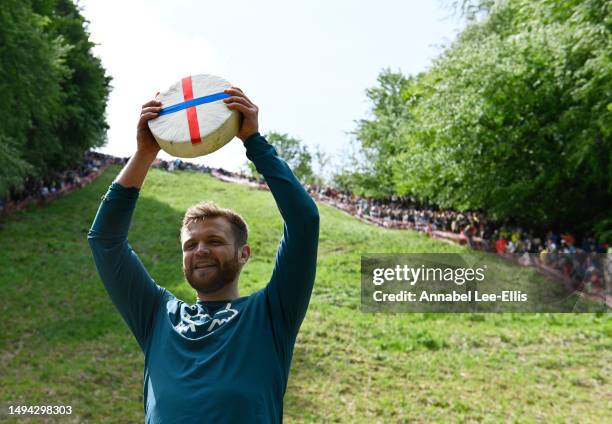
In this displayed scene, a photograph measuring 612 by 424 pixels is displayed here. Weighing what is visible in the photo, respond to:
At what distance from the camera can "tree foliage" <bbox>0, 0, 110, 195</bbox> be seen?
70.7 ft

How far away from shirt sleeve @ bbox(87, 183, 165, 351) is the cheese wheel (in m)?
0.34

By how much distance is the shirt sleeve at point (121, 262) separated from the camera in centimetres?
290

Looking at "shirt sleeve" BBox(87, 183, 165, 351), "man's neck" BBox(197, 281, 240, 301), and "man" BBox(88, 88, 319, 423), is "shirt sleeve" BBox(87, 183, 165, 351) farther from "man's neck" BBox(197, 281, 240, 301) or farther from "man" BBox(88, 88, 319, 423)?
"man's neck" BBox(197, 281, 240, 301)

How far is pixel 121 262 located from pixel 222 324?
636 mm

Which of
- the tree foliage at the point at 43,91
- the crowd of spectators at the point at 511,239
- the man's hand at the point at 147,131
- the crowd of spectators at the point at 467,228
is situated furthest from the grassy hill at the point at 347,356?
the man's hand at the point at 147,131

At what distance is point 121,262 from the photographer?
2934mm

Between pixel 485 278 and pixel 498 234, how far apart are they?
30.6 feet

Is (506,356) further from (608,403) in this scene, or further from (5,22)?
(5,22)

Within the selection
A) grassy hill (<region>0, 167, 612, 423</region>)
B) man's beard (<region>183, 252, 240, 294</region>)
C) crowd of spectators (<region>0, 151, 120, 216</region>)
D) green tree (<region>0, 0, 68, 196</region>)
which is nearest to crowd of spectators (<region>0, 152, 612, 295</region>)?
crowd of spectators (<region>0, 151, 120, 216</region>)

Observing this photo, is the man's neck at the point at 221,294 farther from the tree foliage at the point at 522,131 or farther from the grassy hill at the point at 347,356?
the tree foliage at the point at 522,131

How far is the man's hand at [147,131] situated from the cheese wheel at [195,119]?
30 millimetres

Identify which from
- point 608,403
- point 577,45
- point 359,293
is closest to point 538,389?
point 608,403

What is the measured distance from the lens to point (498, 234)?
2675cm

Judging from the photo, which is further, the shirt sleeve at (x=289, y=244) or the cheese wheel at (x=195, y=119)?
the cheese wheel at (x=195, y=119)
